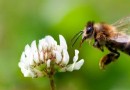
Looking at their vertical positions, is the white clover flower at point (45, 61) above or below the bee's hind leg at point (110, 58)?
above

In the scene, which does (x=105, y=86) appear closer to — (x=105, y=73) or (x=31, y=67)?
(x=105, y=73)

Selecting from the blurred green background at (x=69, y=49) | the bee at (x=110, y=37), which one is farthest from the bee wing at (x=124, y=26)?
the blurred green background at (x=69, y=49)

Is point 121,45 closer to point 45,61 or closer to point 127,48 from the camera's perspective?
point 127,48

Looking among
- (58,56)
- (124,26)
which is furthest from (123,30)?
(58,56)

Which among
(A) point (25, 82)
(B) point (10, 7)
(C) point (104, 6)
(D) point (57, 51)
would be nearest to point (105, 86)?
(A) point (25, 82)

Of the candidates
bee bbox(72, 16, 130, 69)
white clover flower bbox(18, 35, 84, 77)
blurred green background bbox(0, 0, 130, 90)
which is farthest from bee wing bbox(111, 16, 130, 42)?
blurred green background bbox(0, 0, 130, 90)

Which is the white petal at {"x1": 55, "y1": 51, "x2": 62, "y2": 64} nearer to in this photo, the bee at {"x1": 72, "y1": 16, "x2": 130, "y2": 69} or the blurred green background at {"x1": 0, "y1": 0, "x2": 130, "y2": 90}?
the bee at {"x1": 72, "y1": 16, "x2": 130, "y2": 69}

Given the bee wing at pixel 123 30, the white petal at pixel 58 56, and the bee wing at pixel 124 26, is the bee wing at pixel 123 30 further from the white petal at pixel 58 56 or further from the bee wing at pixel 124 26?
the white petal at pixel 58 56

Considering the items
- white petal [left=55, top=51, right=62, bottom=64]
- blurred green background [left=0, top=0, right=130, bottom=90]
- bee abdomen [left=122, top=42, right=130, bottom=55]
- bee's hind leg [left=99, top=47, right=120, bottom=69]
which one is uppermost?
blurred green background [left=0, top=0, right=130, bottom=90]
